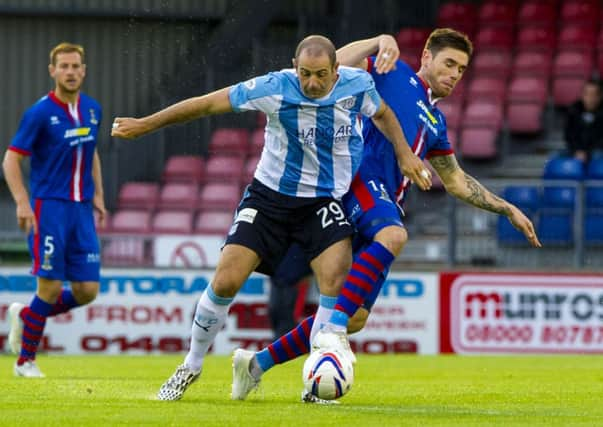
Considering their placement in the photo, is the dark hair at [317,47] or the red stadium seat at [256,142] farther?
the red stadium seat at [256,142]

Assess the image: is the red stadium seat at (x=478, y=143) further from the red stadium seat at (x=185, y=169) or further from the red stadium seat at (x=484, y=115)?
the red stadium seat at (x=185, y=169)

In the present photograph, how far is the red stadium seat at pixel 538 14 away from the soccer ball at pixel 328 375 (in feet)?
47.0

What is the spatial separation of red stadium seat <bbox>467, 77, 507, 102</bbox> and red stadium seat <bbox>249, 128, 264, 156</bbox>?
2899 millimetres

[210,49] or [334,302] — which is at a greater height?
[210,49]

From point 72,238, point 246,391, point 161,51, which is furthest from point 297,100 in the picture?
point 161,51

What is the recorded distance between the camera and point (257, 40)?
20562mm

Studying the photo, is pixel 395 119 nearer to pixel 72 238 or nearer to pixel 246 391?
pixel 246 391

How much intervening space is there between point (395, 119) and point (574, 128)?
996cm

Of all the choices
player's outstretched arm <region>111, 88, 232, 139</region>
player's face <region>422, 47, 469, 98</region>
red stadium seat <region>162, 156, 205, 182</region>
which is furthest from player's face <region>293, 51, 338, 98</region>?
red stadium seat <region>162, 156, 205, 182</region>

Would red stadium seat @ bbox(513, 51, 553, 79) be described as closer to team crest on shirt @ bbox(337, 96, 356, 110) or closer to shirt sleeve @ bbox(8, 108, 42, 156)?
shirt sleeve @ bbox(8, 108, 42, 156)

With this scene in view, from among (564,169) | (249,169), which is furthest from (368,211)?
(249,169)

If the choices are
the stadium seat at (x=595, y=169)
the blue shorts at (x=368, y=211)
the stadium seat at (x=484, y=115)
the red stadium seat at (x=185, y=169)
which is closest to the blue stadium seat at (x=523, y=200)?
the stadium seat at (x=595, y=169)

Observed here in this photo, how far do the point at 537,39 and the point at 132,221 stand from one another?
6057mm

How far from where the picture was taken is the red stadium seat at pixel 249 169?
18000mm
